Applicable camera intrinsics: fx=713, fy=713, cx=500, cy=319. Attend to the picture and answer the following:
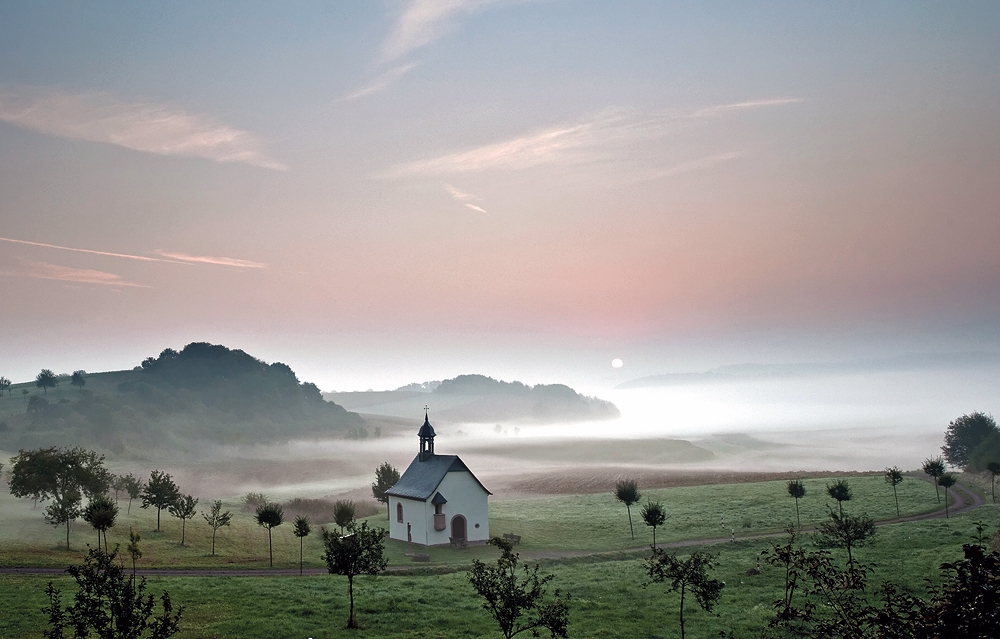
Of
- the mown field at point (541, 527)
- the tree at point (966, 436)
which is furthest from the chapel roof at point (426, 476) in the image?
the tree at point (966, 436)

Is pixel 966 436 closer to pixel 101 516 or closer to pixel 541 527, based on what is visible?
pixel 541 527

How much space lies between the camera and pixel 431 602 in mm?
37312

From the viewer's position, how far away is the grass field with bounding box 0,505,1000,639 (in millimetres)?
32094

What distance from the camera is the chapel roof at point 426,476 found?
6400 cm

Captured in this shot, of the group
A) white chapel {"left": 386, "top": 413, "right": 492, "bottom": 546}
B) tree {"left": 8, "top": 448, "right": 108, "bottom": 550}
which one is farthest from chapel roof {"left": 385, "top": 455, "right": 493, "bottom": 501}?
tree {"left": 8, "top": 448, "right": 108, "bottom": 550}

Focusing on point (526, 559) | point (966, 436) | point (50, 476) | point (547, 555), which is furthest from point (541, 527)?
point (966, 436)

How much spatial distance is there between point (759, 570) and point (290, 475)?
156315 millimetres

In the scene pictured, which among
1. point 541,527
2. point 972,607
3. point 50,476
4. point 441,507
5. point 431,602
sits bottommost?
point 541,527

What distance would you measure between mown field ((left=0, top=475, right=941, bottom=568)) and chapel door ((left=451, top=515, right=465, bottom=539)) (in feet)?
7.29

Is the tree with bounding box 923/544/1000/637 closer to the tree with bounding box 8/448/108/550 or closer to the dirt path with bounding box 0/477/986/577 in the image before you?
the dirt path with bounding box 0/477/986/577

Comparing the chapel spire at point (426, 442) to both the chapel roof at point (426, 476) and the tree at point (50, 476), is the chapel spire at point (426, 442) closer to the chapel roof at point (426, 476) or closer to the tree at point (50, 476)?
the chapel roof at point (426, 476)

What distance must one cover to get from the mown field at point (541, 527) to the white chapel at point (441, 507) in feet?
6.20

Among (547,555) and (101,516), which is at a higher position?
(101,516)

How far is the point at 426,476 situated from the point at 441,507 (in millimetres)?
4136
